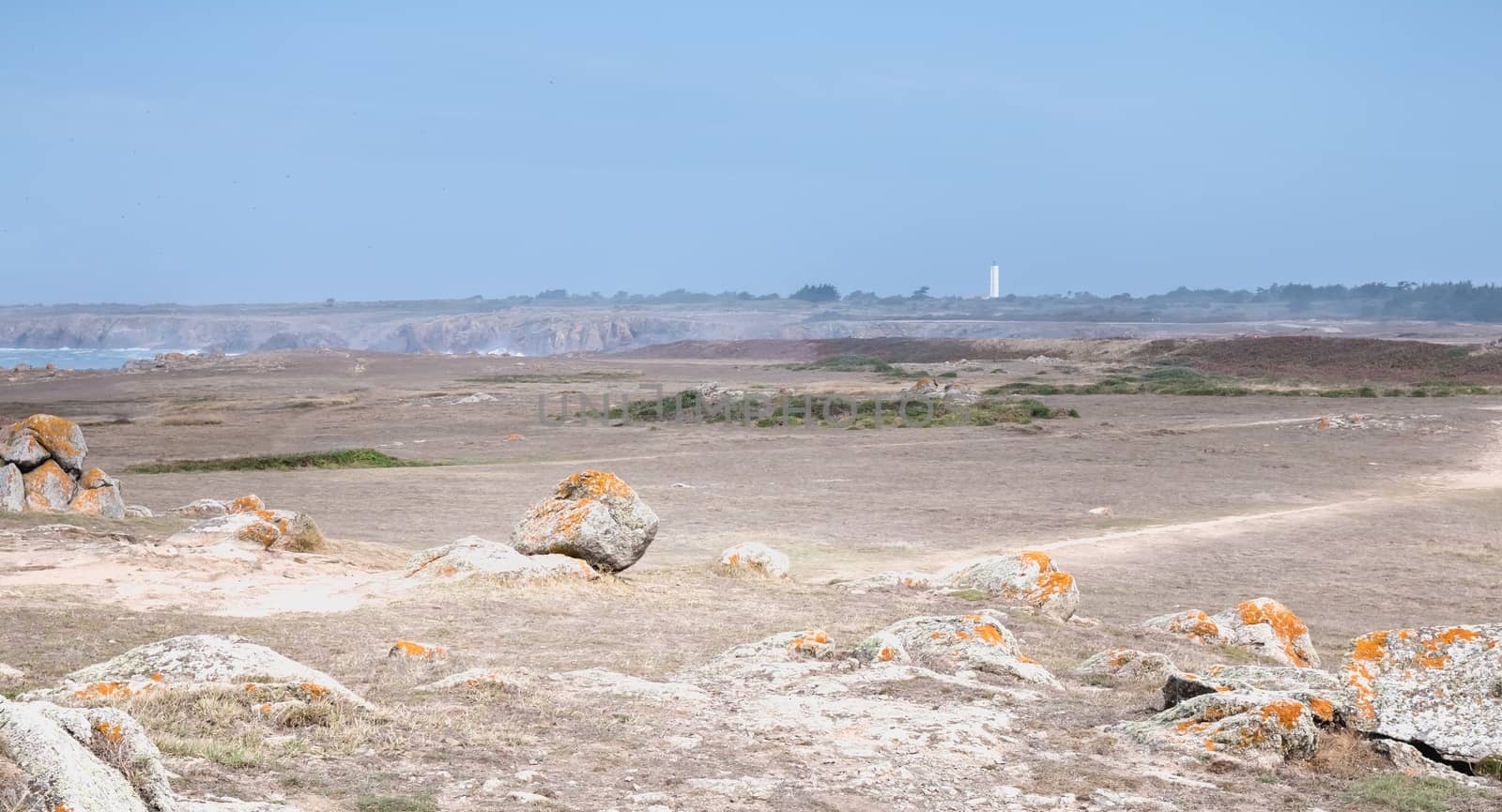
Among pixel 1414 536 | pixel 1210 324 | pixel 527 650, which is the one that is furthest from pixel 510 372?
pixel 1210 324

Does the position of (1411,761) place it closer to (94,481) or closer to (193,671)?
(193,671)

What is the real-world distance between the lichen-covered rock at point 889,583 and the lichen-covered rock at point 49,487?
12627 millimetres

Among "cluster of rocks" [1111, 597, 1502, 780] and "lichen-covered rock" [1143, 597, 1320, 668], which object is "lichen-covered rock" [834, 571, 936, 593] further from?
"cluster of rocks" [1111, 597, 1502, 780]

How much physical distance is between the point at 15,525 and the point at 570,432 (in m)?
27.7

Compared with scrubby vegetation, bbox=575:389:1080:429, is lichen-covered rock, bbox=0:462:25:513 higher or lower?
higher

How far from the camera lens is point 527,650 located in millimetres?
10672

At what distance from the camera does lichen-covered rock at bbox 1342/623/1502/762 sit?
25.4ft

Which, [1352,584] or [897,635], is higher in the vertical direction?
[897,635]

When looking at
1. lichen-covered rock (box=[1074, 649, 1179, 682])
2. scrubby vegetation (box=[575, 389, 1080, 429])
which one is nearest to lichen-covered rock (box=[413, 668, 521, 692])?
lichen-covered rock (box=[1074, 649, 1179, 682])

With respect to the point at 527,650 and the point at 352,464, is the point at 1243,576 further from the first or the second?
the point at 352,464

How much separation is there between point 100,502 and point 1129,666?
1697cm

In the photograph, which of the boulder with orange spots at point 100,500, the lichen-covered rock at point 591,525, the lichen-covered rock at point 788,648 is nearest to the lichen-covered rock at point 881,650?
the lichen-covered rock at point 788,648

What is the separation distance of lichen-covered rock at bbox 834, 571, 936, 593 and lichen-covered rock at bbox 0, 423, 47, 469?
13.5 m

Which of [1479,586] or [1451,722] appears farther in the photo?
[1479,586]
